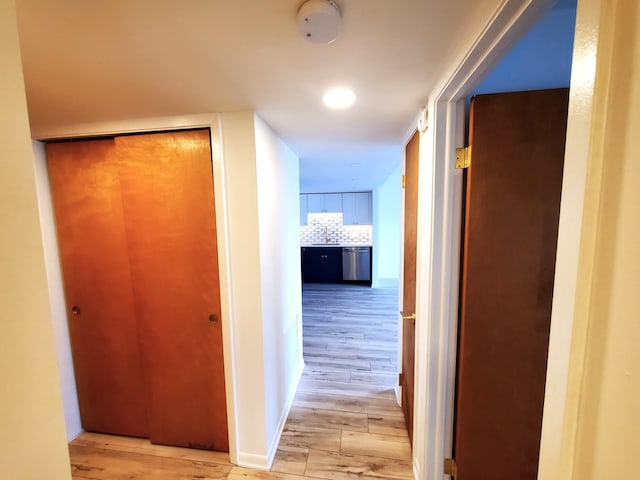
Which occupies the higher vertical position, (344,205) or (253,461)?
(344,205)

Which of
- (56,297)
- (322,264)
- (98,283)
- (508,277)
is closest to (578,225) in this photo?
(508,277)

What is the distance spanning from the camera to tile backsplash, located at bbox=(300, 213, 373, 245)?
5.96 meters

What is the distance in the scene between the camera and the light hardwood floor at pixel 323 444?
1625 mm

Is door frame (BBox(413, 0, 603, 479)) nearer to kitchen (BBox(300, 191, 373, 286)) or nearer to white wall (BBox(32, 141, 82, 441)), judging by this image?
white wall (BBox(32, 141, 82, 441))

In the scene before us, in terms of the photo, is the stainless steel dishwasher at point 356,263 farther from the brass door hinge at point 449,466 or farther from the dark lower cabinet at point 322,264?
the brass door hinge at point 449,466

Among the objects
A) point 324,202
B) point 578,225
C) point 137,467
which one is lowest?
point 137,467

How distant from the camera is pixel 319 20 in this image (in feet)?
2.41

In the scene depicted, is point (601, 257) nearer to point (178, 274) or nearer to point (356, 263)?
point (178, 274)

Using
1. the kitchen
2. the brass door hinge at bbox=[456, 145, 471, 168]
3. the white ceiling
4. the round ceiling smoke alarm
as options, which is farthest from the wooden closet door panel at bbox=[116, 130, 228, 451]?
the kitchen

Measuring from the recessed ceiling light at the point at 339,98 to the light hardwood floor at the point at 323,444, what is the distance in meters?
2.22

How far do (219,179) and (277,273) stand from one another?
796mm

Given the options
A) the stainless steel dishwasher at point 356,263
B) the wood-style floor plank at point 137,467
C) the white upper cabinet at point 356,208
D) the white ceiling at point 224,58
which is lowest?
the wood-style floor plank at point 137,467

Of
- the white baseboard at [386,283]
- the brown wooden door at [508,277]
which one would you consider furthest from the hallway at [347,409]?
the white baseboard at [386,283]

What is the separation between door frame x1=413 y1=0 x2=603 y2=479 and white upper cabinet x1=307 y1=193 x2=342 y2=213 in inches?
178
